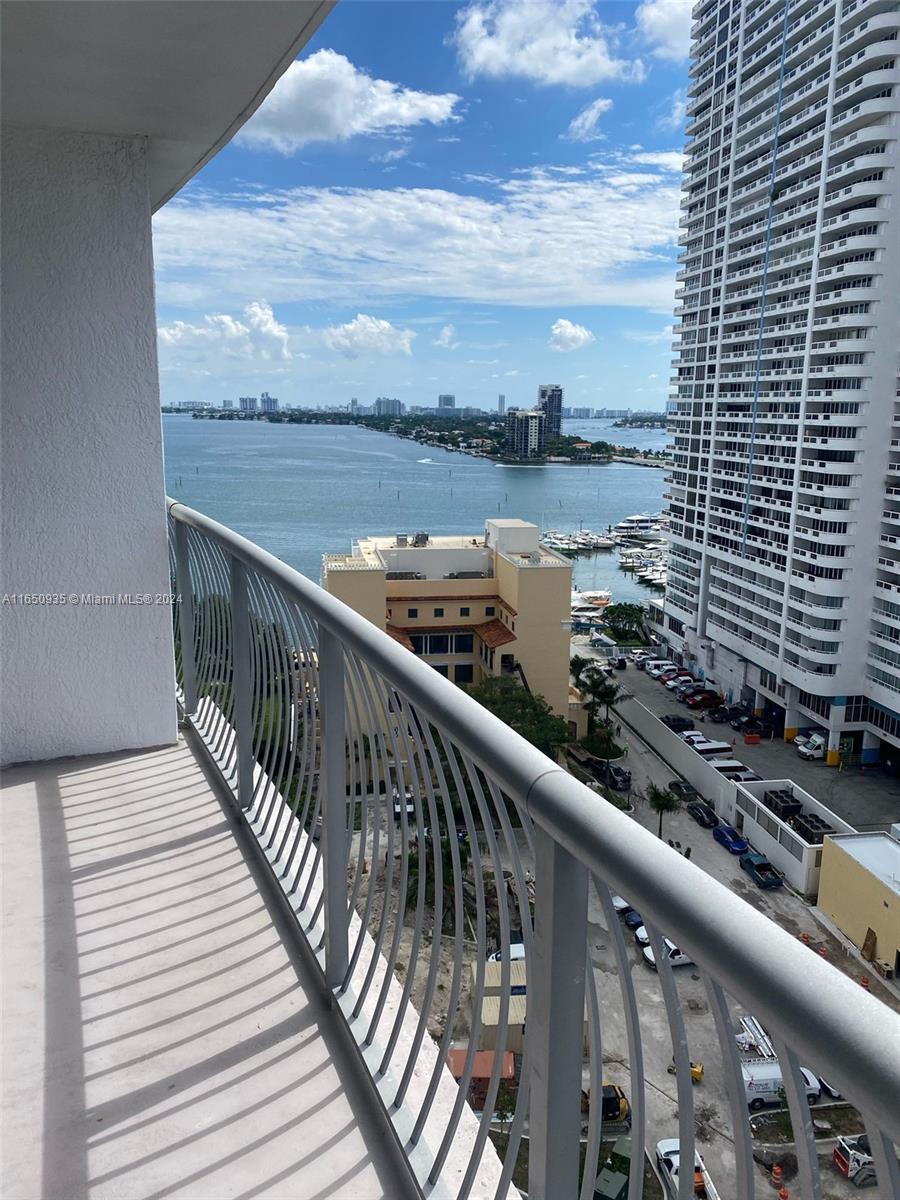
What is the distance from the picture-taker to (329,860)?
1.53 meters

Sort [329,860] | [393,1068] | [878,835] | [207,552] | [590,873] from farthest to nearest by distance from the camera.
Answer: [878,835], [207,552], [329,860], [393,1068], [590,873]

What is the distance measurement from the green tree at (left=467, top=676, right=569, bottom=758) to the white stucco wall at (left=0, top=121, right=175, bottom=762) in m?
20.1

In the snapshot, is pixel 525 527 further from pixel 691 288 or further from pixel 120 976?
pixel 120 976

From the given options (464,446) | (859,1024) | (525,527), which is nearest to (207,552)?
(859,1024)

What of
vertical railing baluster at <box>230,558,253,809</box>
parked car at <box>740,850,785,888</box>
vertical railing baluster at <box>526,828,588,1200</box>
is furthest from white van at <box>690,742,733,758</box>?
vertical railing baluster at <box>526,828,588,1200</box>

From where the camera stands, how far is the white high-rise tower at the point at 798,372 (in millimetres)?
27094

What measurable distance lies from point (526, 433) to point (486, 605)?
2626 inches

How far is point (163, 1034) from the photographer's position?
59.7 inches

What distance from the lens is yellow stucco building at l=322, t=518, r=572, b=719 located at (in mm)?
25906

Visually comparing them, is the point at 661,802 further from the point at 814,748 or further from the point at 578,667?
the point at 814,748

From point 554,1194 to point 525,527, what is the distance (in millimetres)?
26425

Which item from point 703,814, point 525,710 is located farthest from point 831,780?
point 525,710

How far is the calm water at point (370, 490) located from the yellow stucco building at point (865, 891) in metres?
21.1

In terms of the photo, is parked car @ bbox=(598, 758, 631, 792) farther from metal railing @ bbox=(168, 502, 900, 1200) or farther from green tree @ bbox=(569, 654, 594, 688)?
metal railing @ bbox=(168, 502, 900, 1200)
